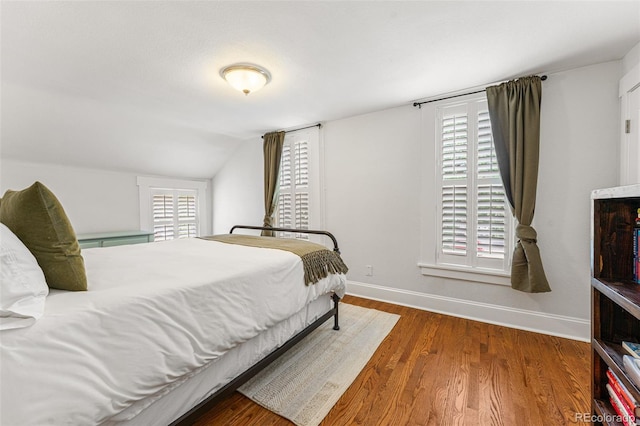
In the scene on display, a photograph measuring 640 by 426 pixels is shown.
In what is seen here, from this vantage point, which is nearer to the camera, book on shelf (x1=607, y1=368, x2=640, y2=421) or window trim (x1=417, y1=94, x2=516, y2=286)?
book on shelf (x1=607, y1=368, x2=640, y2=421)

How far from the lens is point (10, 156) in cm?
304

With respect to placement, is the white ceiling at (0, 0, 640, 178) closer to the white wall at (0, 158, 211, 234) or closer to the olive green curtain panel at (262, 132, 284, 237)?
the white wall at (0, 158, 211, 234)

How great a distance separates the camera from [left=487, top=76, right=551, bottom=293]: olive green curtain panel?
7.52 ft

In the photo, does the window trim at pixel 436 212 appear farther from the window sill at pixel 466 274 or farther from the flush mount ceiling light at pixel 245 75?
the flush mount ceiling light at pixel 245 75

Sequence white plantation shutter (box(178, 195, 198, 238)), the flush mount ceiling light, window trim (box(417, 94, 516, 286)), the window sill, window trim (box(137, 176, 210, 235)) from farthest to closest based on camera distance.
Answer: white plantation shutter (box(178, 195, 198, 238)), window trim (box(137, 176, 210, 235)), window trim (box(417, 94, 516, 286)), the window sill, the flush mount ceiling light

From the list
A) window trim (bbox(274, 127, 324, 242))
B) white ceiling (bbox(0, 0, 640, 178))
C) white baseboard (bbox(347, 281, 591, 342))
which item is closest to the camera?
white ceiling (bbox(0, 0, 640, 178))

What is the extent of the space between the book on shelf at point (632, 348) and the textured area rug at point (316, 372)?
4.44 feet

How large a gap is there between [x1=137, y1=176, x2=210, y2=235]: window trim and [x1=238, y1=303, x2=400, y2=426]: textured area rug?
346 centimetres

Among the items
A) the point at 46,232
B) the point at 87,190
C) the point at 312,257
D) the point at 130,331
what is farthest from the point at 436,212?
the point at 87,190

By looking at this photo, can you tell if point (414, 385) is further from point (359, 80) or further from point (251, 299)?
point (359, 80)

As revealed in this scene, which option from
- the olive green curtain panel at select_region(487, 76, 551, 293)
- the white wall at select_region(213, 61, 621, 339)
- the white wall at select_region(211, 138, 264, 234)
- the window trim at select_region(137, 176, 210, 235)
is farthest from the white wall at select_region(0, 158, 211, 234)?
the olive green curtain panel at select_region(487, 76, 551, 293)

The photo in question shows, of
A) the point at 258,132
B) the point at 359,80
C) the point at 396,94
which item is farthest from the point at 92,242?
the point at 396,94

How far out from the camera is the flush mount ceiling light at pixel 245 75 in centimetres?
215

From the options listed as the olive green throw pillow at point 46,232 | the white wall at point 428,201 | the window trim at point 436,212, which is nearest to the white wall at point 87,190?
the white wall at point 428,201
